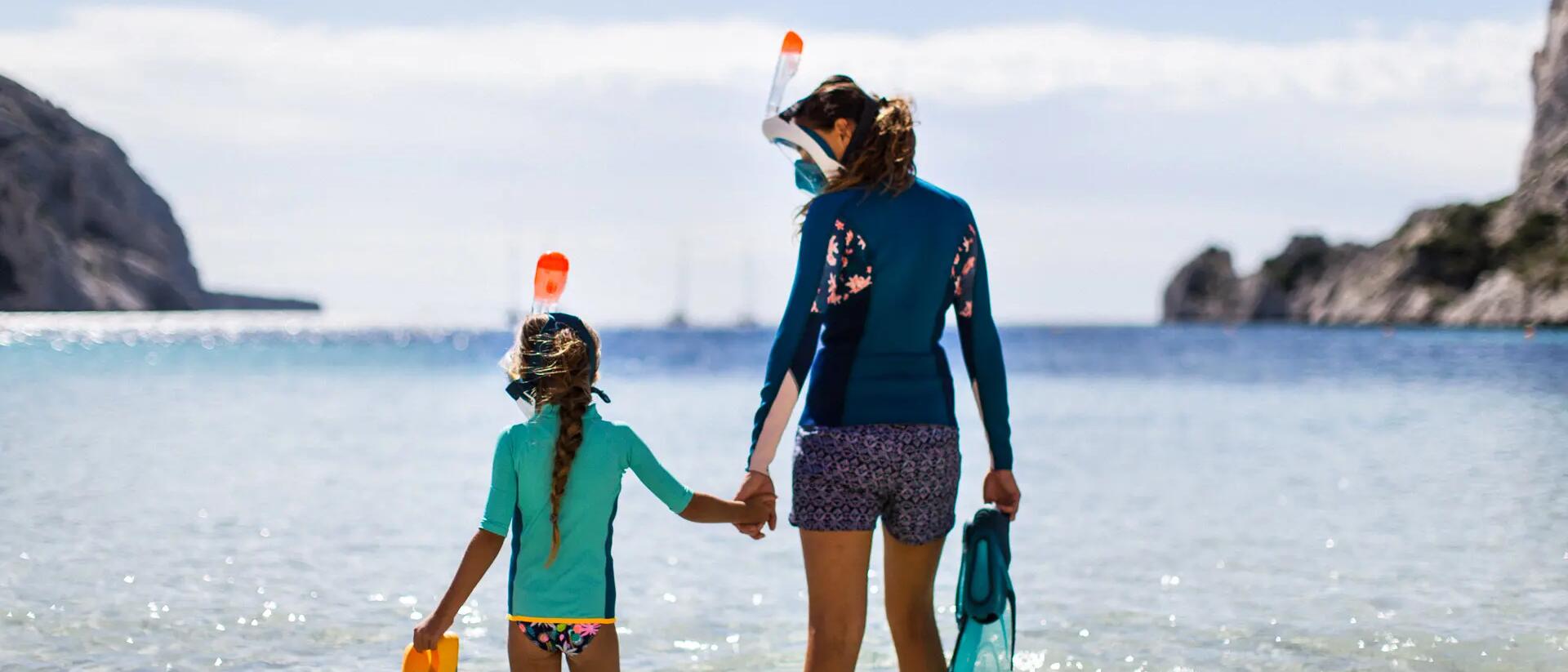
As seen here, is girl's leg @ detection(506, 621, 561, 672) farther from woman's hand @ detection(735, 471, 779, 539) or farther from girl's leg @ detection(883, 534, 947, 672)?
girl's leg @ detection(883, 534, 947, 672)

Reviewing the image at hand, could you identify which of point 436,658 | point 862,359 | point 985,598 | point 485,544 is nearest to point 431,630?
point 436,658

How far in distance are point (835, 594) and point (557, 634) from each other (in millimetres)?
782

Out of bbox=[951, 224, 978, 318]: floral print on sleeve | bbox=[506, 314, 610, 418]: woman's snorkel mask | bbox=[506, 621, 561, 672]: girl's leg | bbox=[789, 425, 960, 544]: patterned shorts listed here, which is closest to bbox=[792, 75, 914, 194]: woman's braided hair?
bbox=[951, 224, 978, 318]: floral print on sleeve

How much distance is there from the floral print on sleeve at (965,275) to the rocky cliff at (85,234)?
3416 inches

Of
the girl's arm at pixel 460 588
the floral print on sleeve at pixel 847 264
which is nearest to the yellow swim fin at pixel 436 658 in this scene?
the girl's arm at pixel 460 588

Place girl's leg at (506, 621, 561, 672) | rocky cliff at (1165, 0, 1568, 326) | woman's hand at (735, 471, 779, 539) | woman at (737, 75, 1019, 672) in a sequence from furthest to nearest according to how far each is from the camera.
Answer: rocky cliff at (1165, 0, 1568, 326), woman's hand at (735, 471, 779, 539), woman at (737, 75, 1019, 672), girl's leg at (506, 621, 561, 672)

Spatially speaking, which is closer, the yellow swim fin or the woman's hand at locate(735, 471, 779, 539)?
the yellow swim fin

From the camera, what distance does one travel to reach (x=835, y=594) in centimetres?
459

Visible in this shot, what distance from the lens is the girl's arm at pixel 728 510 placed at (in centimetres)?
455

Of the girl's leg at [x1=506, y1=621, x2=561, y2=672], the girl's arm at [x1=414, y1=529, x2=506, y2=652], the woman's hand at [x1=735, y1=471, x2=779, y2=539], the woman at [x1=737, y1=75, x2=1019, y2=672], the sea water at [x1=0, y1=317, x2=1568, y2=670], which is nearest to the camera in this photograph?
the girl's arm at [x1=414, y1=529, x2=506, y2=652]

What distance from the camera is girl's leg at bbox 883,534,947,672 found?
4.66 metres

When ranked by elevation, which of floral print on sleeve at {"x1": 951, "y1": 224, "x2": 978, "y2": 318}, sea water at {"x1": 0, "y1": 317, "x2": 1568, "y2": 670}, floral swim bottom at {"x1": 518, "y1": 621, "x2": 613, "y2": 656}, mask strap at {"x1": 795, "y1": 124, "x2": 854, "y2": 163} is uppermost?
mask strap at {"x1": 795, "y1": 124, "x2": 854, "y2": 163}

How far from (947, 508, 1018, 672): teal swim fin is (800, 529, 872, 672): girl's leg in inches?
→ 15.5

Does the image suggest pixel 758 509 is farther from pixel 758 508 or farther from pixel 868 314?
pixel 868 314
